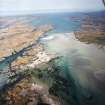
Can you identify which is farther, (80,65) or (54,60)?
(54,60)

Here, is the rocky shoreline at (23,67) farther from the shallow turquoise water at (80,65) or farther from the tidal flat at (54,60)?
the shallow turquoise water at (80,65)

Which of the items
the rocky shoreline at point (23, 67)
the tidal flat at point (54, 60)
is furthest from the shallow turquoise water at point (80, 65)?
the rocky shoreline at point (23, 67)

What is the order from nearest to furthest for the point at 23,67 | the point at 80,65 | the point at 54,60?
the point at 23,67 < the point at 80,65 < the point at 54,60

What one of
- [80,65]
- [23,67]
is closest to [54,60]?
[80,65]

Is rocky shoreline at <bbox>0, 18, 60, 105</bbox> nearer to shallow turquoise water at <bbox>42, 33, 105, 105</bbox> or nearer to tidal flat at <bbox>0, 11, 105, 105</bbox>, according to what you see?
tidal flat at <bbox>0, 11, 105, 105</bbox>

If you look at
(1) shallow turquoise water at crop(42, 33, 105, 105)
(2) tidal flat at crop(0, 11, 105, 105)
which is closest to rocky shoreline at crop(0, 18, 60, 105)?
(2) tidal flat at crop(0, 11, 105, 105)

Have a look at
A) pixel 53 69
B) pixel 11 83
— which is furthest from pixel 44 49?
pixel 11 83

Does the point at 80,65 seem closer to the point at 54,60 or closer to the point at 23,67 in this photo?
the point at 54,60

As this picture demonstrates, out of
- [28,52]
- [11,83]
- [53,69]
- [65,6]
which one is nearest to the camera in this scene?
[11,83]

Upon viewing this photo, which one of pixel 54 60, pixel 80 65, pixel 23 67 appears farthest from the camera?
pixel 54 60

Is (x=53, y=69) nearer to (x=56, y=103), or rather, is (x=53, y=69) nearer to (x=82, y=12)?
(x=56, y=103)

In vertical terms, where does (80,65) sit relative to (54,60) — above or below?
below
